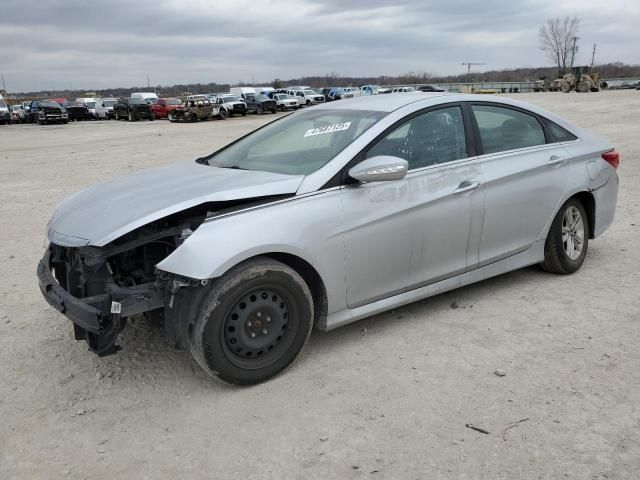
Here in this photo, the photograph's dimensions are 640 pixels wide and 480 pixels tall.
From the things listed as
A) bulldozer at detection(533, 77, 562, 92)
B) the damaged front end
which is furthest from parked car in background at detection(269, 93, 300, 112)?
the damaged front end

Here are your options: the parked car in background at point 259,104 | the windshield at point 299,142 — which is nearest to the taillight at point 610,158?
the windshield at point 299,142

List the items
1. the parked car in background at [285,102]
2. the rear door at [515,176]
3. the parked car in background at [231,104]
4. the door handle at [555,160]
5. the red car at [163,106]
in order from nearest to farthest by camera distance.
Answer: the rear door at [515,176], the door handle at [555,160], the parked car in background at [231,104], the red car at [163,106], the parked car in background at [285,102]

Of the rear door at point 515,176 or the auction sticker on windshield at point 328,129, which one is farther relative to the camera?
the rear door at point 515,176

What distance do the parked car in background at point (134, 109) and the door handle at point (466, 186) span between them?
4014 centimetres

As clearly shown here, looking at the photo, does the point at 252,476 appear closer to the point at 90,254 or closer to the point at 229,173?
the point at 90,254

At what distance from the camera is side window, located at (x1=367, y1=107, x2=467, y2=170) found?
385 centimetres

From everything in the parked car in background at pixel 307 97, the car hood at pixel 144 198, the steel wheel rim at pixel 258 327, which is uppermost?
the parked car in background at pixel 307 97

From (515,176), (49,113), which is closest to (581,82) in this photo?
(49,113)

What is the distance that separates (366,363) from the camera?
3.58 m

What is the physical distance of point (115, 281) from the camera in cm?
338

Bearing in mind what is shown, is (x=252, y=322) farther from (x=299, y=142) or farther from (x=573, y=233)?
(x=573, y=233)

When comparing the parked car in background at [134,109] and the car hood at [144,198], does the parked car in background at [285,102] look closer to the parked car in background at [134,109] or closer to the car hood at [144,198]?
the parked car in background at [134,109]

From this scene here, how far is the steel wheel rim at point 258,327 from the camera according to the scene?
3205 millimetres

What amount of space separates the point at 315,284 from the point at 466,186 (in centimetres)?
135
